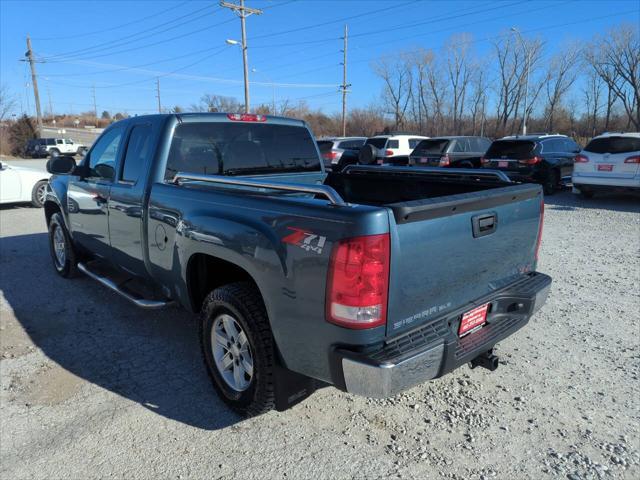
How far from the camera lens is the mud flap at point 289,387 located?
8.79 feet

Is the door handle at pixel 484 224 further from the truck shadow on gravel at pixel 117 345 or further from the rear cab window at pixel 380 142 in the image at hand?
the rear cab window at pixel 380 142

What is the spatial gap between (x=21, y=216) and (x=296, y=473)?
11.0 m

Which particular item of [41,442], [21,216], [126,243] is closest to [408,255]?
[41,442]

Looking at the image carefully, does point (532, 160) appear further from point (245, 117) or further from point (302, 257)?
point (302, 257)

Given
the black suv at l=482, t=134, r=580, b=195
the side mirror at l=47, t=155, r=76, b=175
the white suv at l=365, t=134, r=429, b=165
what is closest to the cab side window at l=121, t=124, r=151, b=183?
the side mirror at l=47, t=155, r=76, b=175

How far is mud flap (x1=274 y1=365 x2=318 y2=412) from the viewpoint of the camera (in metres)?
2.68

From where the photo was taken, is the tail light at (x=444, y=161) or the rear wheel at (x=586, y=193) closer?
the rear wheel at (x=586, y=193)

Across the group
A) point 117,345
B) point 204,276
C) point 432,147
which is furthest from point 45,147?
point 204,276

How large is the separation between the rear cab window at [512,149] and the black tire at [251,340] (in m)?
11.6

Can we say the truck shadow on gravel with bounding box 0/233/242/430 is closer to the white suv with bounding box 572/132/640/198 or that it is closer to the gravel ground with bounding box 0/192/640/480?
the gravel ground with bounding box 0/192/640/480

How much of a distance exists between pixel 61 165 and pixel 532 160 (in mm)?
11380

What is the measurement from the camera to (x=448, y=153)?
14.6m

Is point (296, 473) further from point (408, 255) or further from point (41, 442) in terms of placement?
point (41, 442)

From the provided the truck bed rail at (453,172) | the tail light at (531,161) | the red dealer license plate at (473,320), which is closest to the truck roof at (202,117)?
the truck bed rail at (453,172)
